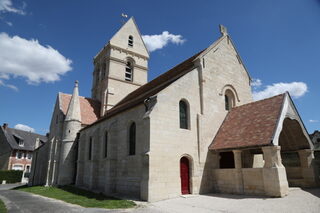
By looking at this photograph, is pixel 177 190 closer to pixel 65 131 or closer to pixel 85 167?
pixel 85 167

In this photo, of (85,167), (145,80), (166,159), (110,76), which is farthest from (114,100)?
(166,159)

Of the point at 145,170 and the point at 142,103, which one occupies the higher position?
the point at 142,103

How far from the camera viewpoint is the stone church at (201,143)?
1140cm

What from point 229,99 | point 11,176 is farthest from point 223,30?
point 11,176

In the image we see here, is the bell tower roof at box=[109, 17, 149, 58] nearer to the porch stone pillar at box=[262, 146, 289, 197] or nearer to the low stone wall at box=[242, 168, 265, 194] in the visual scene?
the low stone wall at box=[242, 168, 265, 194]

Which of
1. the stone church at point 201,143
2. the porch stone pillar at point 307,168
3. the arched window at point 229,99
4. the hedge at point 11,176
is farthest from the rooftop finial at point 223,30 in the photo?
the hedge at point 11,176

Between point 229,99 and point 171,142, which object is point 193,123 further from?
point 229,99

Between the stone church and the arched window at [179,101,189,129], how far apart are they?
0.06 meters

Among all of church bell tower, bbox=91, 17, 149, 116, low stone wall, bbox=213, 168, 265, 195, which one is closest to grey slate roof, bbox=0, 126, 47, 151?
church bell tower, bbox=91, 17, 149, 116

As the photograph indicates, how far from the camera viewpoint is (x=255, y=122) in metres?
12.9

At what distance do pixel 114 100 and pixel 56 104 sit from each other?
682cm

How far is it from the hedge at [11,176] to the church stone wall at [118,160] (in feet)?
74.5

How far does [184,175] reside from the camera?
42.0 feet

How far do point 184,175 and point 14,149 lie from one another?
3707 centimetres
